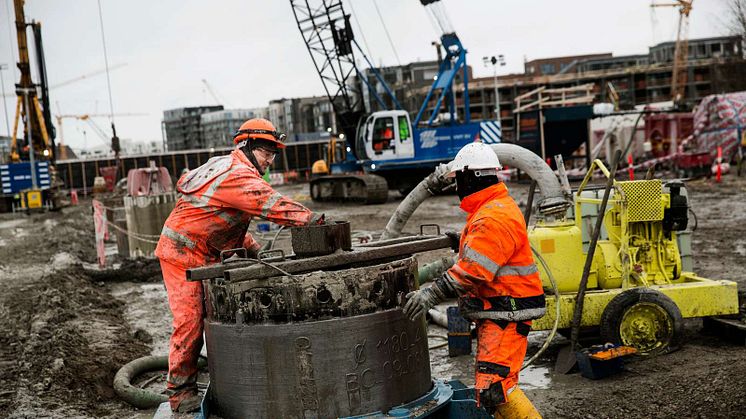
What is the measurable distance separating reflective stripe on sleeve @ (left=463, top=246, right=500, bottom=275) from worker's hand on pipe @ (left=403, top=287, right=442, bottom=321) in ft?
0.87

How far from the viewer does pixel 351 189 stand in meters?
25.5

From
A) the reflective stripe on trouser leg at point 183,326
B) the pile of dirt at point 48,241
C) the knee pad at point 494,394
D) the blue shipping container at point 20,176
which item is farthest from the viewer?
the blue shipping container at point 20,176

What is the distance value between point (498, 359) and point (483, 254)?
0.57m

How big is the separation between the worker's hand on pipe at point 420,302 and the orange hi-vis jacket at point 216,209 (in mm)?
818

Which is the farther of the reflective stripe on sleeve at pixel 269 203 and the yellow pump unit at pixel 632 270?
the yellow pump unit at pixel 632 270

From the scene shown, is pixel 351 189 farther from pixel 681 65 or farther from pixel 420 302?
pixel 681 65

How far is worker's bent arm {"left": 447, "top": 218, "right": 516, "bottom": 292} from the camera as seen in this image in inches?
163

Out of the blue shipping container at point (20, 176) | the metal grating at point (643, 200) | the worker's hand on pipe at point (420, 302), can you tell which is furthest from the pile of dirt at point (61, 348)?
the blue shipping container at point (20, 176)

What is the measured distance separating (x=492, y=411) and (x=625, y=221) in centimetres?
334

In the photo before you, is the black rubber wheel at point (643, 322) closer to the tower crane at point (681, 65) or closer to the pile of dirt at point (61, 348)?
the pile of dirt at point (61, 348)

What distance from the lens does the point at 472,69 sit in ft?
274

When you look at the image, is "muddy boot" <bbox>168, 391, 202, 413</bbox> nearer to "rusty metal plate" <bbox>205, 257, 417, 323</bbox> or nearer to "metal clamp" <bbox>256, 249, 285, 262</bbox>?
"rusty metal plate" <bbox>205, 257, 417, 323</bbox>

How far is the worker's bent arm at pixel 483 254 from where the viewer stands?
4.13 m

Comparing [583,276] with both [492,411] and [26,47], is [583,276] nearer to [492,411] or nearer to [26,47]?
[492,411]
